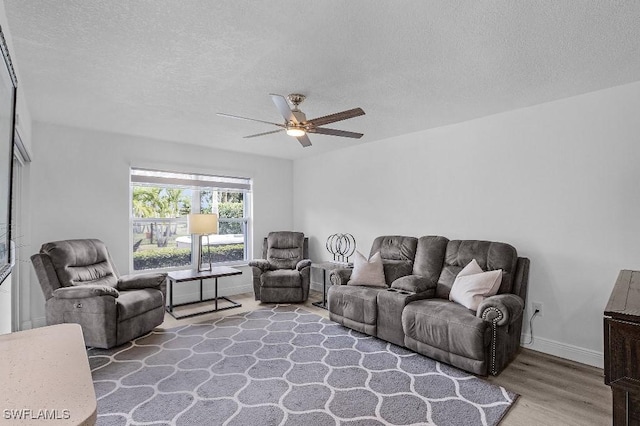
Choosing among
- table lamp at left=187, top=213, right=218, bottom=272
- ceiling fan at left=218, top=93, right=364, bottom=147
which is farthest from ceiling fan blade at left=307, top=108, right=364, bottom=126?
table lamp at left=187, top=213, right=218, bottom=272

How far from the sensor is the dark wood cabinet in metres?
1.41

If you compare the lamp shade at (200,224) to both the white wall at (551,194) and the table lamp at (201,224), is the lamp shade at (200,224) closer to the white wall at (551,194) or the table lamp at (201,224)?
the table lamp at (201,224)

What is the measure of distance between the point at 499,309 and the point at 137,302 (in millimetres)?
3464

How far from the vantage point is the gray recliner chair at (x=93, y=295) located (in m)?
3.30

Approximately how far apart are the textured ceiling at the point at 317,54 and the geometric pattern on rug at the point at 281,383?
2402mm

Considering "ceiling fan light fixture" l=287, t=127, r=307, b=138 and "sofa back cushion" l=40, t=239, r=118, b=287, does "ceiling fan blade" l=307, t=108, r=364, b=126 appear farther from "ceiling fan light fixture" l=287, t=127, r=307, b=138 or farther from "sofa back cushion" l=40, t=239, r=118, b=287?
"sofa back cushion" l=40, t=239, r=118, b=287

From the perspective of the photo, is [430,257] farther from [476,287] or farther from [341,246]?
[341,246]

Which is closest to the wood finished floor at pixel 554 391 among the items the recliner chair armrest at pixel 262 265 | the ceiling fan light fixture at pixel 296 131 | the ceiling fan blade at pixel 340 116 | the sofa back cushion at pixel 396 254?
the sofa back cushion at pixel 396 254

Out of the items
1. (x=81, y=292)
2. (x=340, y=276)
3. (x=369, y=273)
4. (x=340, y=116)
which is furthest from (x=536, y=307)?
(x=81, y=292)

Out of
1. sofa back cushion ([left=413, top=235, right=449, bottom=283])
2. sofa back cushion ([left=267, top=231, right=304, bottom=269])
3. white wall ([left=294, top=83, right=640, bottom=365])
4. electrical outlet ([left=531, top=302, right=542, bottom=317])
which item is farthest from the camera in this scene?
sofa back cushion ([left=267, top=231, right=304, bottom=269])

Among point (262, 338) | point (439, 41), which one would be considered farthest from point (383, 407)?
point (439, 41)

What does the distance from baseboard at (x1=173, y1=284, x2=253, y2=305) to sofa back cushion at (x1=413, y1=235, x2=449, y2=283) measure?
118 inches

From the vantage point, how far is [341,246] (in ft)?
18.2

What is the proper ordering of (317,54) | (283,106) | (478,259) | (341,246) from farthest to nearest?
(341,246), (478,259), (283,106), (317,54)
